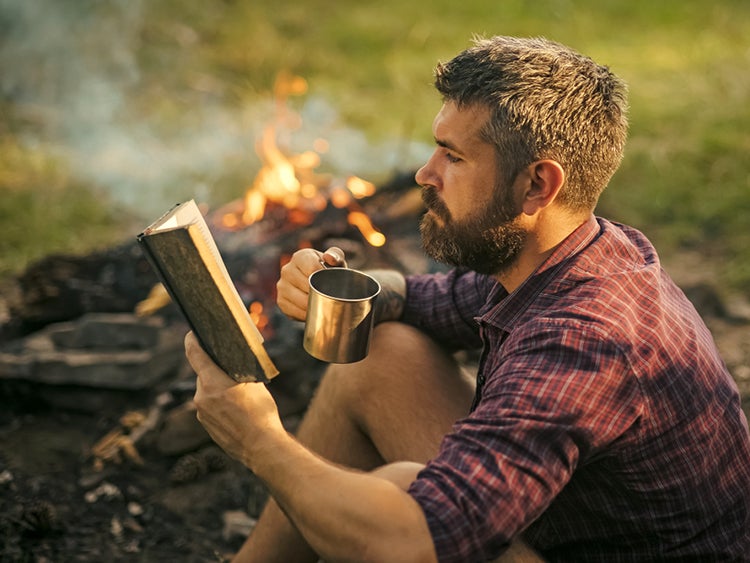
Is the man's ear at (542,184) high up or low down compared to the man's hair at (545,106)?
down

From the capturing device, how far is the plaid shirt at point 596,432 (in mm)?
2127

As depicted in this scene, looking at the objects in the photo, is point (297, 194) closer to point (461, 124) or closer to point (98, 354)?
point (98, 354)

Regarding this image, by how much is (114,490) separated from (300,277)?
1.48 metres

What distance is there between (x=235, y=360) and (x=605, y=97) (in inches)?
54.0

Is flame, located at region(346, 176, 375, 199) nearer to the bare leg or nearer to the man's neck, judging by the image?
the bare leg

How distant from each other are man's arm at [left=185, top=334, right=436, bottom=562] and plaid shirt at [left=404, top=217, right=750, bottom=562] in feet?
0.23

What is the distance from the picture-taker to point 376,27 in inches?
412

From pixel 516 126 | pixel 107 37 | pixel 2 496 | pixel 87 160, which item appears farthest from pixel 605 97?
pixel 107 37

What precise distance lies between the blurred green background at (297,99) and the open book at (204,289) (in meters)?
3.57

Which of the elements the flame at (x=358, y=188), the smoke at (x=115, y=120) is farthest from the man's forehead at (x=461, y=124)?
the smoke at (x=115, y=120)

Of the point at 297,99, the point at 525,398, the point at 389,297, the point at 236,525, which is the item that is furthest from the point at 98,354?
the point at 297,99

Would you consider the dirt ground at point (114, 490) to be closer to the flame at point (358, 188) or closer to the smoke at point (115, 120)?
the flame at point (358, 188)

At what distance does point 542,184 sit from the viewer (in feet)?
8.90

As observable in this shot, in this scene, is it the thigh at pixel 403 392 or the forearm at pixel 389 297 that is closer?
the thigh at pixel 403 392
